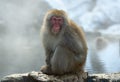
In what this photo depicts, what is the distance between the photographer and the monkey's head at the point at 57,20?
6.23 metres

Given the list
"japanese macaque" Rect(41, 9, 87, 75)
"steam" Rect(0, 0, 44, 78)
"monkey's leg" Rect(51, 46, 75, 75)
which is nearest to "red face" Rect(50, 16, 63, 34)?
"japanese macaque" Rect(41, 9, 87, 75)

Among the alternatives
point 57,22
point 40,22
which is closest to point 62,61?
point 57,22

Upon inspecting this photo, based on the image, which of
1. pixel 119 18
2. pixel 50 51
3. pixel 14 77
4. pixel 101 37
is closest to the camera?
pixel 14 77

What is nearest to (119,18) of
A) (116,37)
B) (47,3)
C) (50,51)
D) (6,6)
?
(116,37)

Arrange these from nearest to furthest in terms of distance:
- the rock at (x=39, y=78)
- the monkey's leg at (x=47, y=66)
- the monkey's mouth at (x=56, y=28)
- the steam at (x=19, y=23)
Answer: the rock at (x=39, y=78)
the monkey's mouth at (x=56, y=28)
the monkey's leg at (x=47, y=66)
the steam at (x=19, y=23)

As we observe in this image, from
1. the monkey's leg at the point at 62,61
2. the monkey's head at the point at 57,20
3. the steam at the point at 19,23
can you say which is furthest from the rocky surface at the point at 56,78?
the steam at the point at 19,23

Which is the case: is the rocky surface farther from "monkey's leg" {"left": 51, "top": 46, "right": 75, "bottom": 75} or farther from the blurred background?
the blurred background

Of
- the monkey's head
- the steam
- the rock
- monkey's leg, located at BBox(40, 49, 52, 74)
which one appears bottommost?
the rock

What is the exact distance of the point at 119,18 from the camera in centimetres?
4397

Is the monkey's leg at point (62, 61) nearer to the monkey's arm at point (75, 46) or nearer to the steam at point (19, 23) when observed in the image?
the monkey's arm at point (75, 46)

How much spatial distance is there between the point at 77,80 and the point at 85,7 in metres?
39.9

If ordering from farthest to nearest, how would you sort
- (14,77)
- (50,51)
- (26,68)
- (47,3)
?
1. (47,3)
2. (26,68)
3. (50,51)
4. (14,77)

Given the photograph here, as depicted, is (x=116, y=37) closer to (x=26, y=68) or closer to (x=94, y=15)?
(x=94, y=15)

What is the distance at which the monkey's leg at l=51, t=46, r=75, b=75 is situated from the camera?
6.27 meters
